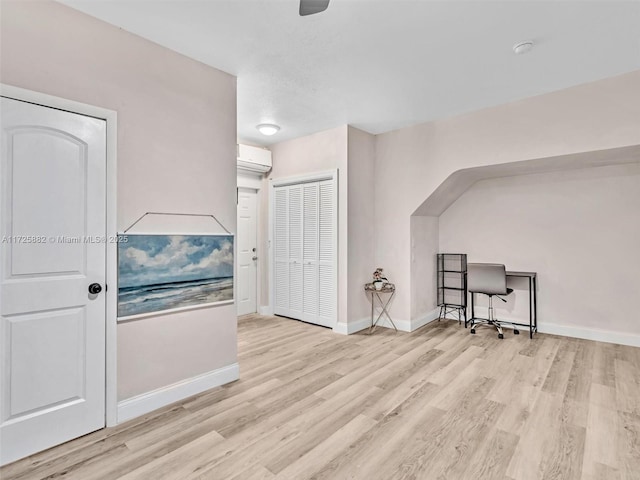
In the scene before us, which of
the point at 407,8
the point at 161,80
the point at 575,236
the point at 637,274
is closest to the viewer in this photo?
the point at 407,8

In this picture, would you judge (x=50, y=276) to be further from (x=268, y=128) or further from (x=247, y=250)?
(x=247, y=250)

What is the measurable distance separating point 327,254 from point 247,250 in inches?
60.6

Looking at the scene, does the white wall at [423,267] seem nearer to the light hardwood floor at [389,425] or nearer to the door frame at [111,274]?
the light hardwood floor at [389,425]

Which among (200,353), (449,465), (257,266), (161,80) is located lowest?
(449,465)

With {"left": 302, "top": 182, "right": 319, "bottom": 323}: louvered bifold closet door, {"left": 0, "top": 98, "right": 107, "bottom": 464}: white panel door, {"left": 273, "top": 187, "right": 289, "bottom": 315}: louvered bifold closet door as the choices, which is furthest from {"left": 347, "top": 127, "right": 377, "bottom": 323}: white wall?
{"left": 0, "top": 98, "right": 107, "bottom": 464}: white panel door

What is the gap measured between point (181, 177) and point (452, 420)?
2735 mm

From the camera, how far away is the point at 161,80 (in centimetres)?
257

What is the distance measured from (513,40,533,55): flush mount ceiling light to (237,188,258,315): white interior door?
3975 millimetres

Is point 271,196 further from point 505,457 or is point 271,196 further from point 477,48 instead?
point 505,457

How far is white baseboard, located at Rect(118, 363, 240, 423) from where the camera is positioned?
2357 mm

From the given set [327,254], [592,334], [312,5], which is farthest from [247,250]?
[592,334]

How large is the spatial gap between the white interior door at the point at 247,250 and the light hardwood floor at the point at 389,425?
1905 millimetres

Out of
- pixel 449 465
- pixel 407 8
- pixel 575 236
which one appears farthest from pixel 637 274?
pixel 407 8

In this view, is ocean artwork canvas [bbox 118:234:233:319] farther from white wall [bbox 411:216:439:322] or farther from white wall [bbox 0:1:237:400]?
white wall [bbox 411:216:439:322]
